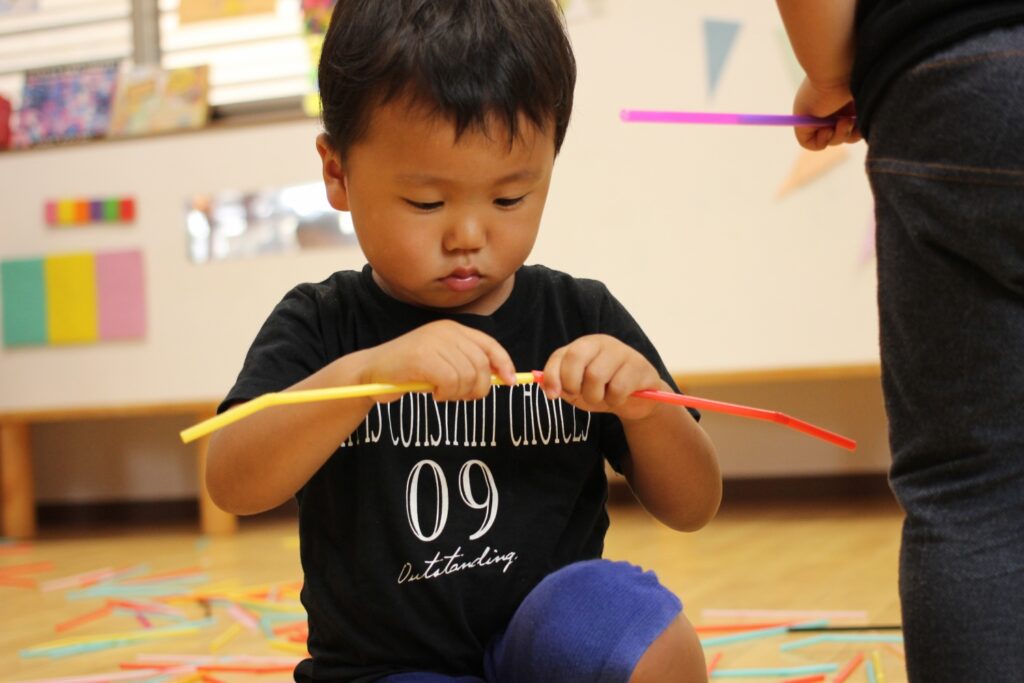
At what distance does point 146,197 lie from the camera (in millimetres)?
2998

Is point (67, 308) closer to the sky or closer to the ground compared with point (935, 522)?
closer to the ground

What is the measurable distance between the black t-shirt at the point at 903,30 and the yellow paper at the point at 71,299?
258cm

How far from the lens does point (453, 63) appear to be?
0.82 metres

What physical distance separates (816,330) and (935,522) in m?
1.88

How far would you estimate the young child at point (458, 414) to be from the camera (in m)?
0.81

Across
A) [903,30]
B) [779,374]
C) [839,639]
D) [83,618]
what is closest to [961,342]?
[903,30]

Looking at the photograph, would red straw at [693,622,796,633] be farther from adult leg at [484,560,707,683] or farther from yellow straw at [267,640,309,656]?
adult leg at [484,560,707,683]

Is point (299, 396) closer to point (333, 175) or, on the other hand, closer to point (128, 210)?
point (333, 175)

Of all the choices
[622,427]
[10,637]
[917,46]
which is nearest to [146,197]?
[10,637]

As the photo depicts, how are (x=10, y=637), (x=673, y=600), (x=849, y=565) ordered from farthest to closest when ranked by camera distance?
(x=849, y=565), (x=10, y=637), (x=673, y=600)

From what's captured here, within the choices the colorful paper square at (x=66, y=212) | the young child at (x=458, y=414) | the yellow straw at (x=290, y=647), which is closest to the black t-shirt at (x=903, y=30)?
the young child at (x=458, y=414)

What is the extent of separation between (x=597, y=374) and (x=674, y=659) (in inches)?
8.9

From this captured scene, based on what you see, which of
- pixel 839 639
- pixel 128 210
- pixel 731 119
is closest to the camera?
pixel 731 119

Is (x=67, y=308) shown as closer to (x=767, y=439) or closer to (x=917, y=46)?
(x=767, y=439)
